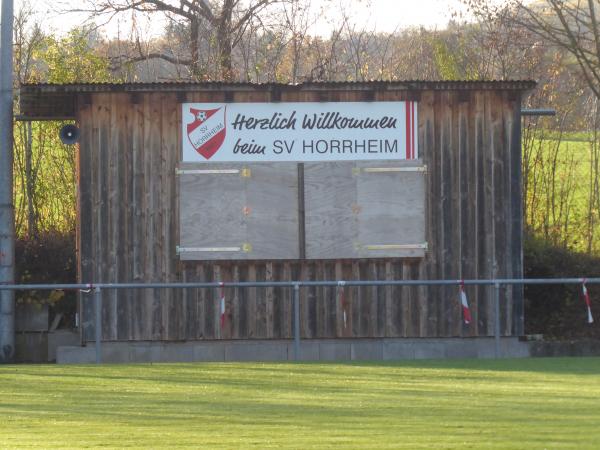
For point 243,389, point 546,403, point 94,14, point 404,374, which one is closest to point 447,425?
point 546,403

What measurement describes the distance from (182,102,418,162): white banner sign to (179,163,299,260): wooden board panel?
0.33 metres

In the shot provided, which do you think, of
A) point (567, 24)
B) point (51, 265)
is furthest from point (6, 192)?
point (567, 24)

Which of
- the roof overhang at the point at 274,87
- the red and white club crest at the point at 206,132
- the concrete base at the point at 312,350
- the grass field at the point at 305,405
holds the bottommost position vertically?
the concrete base at the point at 312,350

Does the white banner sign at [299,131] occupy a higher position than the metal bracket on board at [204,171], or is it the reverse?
the white banner sign at [299,131]

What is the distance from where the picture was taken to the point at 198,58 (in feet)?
102

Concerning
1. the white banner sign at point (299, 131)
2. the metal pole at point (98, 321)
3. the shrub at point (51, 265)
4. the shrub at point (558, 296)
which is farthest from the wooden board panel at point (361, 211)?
the shrub at point (51, 265)

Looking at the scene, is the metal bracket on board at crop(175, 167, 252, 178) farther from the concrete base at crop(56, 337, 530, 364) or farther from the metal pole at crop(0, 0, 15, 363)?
the metal pole at crop(0, 0, 15, 363)

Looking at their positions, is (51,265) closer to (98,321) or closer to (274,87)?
(98,321)

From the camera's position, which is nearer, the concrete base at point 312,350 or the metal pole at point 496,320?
the metal pole at point 496,320

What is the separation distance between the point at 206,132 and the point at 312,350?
3.50m

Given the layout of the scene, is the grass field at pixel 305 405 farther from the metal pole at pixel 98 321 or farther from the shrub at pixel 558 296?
the shrub at pixel 558 296

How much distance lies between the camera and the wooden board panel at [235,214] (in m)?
18.1

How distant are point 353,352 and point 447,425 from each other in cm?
853

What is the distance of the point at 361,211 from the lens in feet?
59.8
